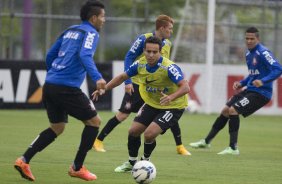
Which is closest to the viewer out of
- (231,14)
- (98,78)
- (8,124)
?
(98,78)

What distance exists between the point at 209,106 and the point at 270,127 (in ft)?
14.0

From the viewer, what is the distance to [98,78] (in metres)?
9.02

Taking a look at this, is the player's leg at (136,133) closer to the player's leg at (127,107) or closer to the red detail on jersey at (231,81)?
the player's leg at (127,107)

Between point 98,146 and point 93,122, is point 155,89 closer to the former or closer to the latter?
point 93,122

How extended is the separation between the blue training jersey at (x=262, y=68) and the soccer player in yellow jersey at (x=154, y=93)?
328 centimetres

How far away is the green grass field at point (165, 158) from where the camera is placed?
32.5ft

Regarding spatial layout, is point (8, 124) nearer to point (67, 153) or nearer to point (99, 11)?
point (67, 153)

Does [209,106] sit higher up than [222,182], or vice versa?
[222,182]

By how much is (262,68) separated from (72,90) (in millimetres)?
5403

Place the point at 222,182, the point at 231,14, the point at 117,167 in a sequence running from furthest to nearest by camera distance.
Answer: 1. the point at 231,14
2. the point at 117,167
3. the point at 222,182

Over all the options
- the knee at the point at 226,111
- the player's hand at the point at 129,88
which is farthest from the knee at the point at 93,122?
the knee at the point at 226,111

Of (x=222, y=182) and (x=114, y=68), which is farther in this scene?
(x=114, y=68)

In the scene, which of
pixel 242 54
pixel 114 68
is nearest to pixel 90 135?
pixel 114 68

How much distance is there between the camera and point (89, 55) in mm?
9125
